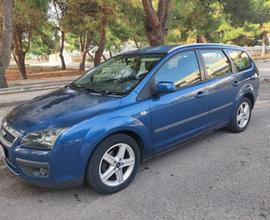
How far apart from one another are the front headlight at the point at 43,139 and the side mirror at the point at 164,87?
4.21 ft

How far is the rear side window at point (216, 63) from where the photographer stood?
181 inches

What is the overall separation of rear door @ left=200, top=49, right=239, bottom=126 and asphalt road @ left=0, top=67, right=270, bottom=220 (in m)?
0.61

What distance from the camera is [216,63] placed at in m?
4.82

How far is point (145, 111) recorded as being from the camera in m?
3.63

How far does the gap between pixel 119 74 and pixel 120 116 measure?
996mm

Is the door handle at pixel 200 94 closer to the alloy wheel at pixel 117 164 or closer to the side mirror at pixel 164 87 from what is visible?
the side mirror at pixel 164 87

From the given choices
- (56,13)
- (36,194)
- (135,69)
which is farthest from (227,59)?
(56,13)

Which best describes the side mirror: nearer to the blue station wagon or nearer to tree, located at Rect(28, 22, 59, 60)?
the blue station wagon

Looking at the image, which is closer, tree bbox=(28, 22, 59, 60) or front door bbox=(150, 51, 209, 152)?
front door bbox=(150, 51, 209, 152)

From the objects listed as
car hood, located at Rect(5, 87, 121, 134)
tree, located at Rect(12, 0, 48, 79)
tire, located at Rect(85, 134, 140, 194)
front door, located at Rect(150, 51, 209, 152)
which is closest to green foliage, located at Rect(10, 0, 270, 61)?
tree, located at Rect(12, 0, 48, 79)

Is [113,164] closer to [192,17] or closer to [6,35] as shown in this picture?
[6,35]

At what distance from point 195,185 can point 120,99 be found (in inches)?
51.7

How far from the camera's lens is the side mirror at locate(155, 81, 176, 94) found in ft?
12.1

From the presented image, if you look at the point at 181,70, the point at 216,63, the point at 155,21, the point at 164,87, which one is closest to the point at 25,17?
the point at 155,21
